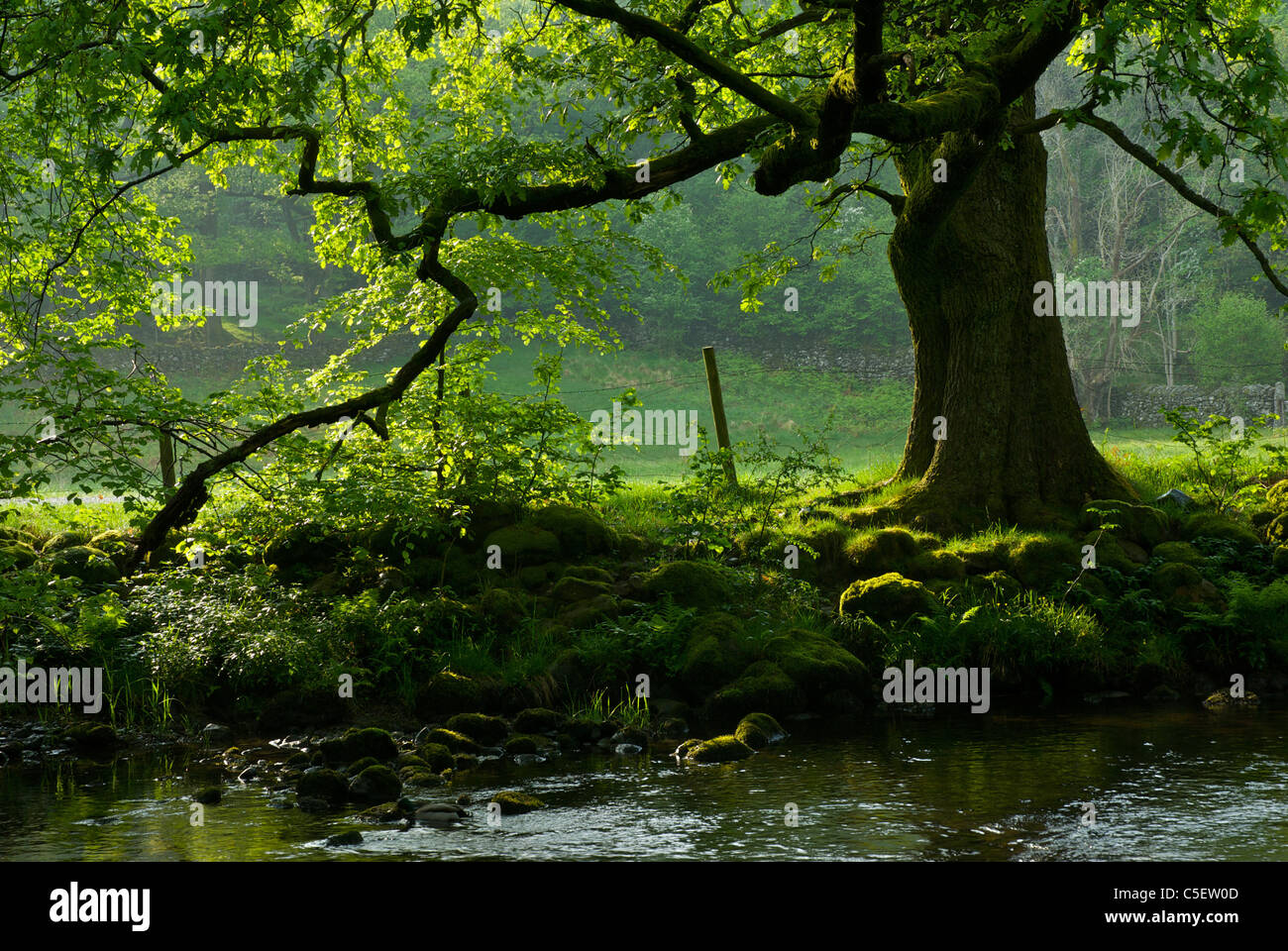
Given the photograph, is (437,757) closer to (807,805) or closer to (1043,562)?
(807,805)

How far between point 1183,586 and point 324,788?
925 centimetres

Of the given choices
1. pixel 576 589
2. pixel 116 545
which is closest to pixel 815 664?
pixel 576 589

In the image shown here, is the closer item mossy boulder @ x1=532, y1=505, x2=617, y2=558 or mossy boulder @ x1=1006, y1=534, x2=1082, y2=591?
mossy boulder @ x1=1006, y1=534, x2=1082, y2=591

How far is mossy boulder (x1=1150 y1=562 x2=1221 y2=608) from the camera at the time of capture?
12.7 meters

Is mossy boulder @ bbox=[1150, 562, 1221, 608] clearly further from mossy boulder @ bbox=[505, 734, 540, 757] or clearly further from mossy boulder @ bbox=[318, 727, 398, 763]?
mossy boulder @ bbox=[318, 727, 398, 763]

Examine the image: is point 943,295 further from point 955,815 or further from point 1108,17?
point 955,815

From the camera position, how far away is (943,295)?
14672mm

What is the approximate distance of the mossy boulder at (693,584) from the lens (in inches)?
487

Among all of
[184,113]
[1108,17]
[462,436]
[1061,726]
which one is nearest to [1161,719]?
[1061,726]

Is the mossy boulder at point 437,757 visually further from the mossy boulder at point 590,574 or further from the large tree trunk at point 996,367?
the large tree trunk at point 996,367

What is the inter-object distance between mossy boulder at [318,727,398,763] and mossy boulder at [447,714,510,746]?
79 centimetres

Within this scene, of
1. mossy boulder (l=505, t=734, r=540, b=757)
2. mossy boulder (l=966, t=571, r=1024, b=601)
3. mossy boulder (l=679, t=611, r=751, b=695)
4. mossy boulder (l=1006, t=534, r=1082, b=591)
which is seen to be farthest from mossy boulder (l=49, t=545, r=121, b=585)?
mossy boulder (l=1006, t=534, r=1082, b=591)

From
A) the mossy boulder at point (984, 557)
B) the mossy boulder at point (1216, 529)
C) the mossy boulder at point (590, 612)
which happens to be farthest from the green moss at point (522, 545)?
the mossy boulder at point (1216, 529)

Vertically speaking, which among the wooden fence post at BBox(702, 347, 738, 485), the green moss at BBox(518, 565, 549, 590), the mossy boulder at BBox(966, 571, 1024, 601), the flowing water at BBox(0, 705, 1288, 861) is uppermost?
the wooden fence post at BBox(702, 347, 738, 485)
